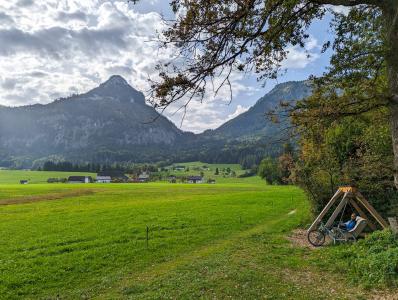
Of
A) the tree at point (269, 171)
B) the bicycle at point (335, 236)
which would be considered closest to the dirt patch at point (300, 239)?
the bicycle at point (335, 236)

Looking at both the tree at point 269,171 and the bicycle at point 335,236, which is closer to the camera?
the bicycle at point 335,236

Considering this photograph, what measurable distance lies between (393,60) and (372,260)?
31.3 feet

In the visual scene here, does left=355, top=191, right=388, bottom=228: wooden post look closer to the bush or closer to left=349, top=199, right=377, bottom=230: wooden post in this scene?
left=349, top=199, right=377, bottom=230: wooden post

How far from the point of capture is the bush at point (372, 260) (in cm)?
1293

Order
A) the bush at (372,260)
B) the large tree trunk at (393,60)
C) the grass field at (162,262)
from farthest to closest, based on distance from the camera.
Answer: the grass field at (162,262)
the bush at (372,260)
the large tree trunk at (393,60)

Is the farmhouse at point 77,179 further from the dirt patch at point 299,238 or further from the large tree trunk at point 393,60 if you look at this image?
the large tree trunk at point 393,60

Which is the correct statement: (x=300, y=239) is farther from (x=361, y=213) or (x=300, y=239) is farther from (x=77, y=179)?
(x=77, y=179)

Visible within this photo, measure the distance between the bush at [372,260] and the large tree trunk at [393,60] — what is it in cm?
694

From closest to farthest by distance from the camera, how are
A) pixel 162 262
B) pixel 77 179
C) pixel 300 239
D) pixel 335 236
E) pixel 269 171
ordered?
1. pixel 162 262
2. pixel 335 236
3. pixel 300 239
4. pixel 269 171
5. pixel 77 179

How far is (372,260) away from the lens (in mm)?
14234

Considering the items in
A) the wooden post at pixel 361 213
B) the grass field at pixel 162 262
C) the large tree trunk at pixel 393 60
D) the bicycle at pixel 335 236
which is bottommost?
the grass field at pixel 162 262

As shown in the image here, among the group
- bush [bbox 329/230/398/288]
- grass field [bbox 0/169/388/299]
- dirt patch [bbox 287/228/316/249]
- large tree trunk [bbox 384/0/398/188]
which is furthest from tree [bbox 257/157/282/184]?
large tree trunk [bbox 384/0/398/188]

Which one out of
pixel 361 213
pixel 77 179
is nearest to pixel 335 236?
pixel 361 213

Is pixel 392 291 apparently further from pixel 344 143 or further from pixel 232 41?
pixel 344 143
